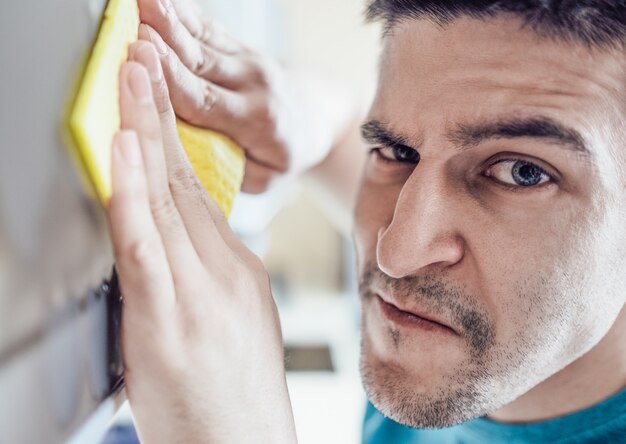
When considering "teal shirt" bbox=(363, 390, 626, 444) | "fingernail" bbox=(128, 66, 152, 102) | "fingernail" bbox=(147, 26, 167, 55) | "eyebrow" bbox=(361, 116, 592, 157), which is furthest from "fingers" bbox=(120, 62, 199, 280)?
"teal shirt" bbox=(363, 390, 626, 444)

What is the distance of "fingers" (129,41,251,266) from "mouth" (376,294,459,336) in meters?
0.29

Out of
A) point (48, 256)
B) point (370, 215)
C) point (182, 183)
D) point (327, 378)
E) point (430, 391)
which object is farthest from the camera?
point (327, 378)

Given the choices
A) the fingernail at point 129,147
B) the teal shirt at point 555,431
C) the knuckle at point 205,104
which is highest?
the fingernail at point 129,147

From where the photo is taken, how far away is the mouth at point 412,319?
28.2 inches

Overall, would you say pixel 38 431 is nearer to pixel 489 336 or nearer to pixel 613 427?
pixel 489 336

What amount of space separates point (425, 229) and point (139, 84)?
1.19 feet

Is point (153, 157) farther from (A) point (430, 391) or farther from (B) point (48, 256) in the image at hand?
(A) point (430, 391)

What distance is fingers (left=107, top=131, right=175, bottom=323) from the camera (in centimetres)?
41

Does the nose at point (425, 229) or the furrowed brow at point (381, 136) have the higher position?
the furrowed brow at point (381, 136)

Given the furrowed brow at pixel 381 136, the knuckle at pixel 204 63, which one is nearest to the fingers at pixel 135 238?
the knuckle at pixel 204 63

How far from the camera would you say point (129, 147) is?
0.41 meters

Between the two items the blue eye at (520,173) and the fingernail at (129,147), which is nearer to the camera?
the fingernail at (129,147)

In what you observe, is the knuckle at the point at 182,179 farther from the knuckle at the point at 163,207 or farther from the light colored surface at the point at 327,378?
the light colored surface at the point at 327,378

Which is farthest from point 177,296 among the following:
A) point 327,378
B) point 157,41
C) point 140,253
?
point 327,378
